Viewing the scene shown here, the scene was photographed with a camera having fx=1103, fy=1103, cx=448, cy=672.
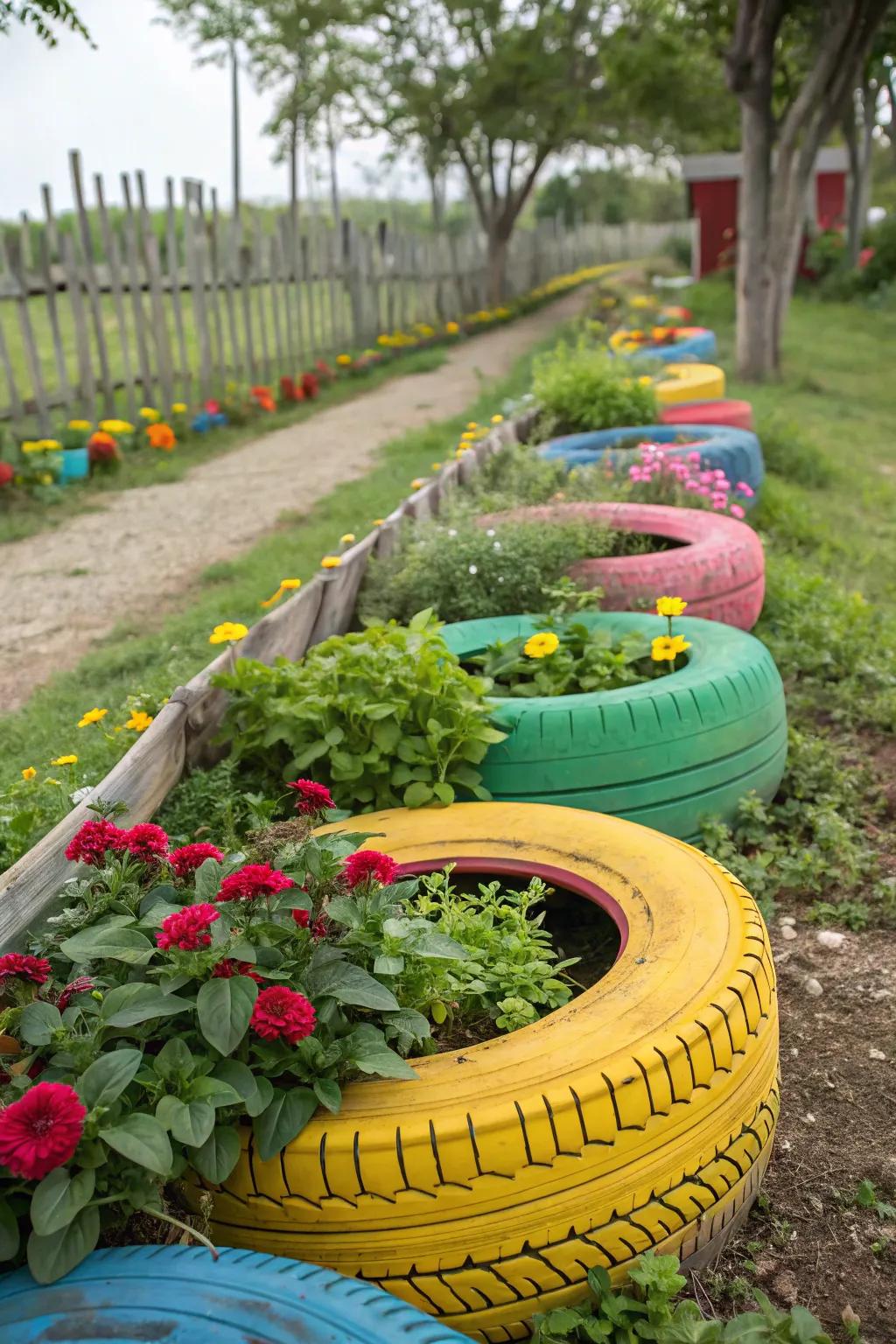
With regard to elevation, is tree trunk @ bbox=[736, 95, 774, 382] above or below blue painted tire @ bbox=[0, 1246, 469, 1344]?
above

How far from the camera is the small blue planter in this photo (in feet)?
26.3

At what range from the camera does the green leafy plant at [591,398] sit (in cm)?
753

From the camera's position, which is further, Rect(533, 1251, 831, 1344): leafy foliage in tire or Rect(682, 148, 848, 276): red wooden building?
Rect(682, 148, 848, 276): red wooden building

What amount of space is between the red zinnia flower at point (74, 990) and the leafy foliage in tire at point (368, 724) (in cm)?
115

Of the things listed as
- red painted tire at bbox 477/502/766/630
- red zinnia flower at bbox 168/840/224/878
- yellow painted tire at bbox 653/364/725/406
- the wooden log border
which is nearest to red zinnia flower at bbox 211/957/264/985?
red zinnia flower at bbox 168/840/224/878

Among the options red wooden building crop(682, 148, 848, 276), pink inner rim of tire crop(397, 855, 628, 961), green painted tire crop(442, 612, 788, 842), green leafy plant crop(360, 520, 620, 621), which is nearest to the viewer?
pink inner rim of tire crop(397, 855, 628, 961)

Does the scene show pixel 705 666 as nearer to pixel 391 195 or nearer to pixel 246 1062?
pixel 246 1062

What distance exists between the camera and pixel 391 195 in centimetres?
5688

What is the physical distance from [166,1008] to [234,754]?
1455 mm

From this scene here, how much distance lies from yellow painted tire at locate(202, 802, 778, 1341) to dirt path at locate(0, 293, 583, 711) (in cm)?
297

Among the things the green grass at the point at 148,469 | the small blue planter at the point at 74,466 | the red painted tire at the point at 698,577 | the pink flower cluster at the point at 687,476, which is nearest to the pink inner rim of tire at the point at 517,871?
the red painted tire at the point at 698,577

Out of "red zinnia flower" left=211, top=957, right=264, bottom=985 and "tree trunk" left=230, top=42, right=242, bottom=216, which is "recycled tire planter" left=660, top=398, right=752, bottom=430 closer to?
"red zinnia flower" left=211, top=957, right=264, bottom=985

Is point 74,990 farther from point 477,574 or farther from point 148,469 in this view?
point 148,469

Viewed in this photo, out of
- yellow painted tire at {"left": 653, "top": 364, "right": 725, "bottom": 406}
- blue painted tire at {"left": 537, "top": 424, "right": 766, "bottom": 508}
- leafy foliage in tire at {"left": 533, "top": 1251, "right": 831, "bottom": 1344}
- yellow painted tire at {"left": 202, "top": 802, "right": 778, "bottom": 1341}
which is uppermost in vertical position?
yellow painted tire at {"left": 653, "top": 364, "right": 725, "bottom": 406}
